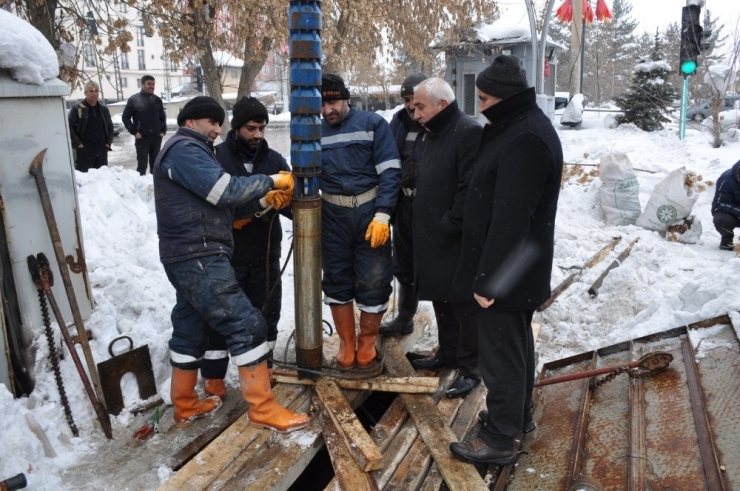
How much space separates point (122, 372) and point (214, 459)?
1.13 metres

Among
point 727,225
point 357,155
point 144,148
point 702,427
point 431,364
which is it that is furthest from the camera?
point 144,148

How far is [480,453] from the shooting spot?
288 cm

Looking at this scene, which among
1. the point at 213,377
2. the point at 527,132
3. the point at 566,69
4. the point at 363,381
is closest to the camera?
the point at 527,132

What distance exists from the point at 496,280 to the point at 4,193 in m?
2.84

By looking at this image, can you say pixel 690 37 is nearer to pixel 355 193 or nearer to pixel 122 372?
pixel 355 193

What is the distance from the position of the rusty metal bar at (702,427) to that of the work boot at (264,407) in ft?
6.36

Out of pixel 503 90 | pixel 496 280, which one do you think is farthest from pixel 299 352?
pixel 503 90

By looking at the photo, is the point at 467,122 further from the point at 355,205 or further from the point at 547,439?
the point at 547,439

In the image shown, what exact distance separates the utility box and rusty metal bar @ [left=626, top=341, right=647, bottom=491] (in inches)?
128

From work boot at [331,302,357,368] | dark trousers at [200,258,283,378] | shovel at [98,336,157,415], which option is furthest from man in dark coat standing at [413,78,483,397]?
shovel at [98,336,157,415]

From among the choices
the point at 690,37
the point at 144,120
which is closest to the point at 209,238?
the point at 144,120

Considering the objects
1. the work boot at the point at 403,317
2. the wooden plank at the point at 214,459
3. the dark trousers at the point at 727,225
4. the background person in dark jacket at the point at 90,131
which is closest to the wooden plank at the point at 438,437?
the work boot at the point at 403,317

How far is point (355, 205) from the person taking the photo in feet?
12.0

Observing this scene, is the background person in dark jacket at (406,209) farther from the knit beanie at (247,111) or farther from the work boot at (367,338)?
the knit beanie at (247,111)
